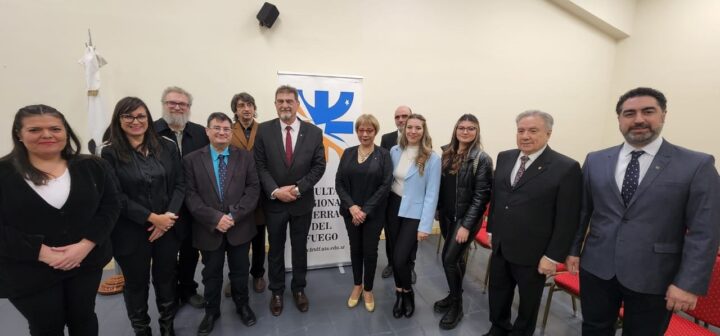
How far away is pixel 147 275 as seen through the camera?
6.25 ft

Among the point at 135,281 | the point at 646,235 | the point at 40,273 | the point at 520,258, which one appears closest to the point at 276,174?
the point at 135,281

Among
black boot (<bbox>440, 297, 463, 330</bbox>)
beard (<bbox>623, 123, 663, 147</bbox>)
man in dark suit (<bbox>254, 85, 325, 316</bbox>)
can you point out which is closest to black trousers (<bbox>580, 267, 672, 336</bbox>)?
beard (<bbox>623, 123, 663, 147</bbox>)

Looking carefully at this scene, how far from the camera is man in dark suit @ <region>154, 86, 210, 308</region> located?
7.17ft

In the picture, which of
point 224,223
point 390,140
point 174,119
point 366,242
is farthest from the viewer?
point 390,140

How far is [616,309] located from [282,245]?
2.18m

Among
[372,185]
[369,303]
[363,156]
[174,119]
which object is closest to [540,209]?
[372,185]

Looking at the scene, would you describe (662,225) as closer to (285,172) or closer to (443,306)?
(443,306)

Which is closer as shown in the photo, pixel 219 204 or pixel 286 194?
pixel 219 204

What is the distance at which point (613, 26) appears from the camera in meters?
4.38

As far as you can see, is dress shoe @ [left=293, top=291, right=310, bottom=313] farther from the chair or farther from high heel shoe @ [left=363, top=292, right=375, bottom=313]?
the chair

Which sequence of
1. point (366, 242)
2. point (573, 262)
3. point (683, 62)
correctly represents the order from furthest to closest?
point (683, 62) < point (366, 242) < point (573, 262)

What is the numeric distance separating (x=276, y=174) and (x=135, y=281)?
111 centimetres

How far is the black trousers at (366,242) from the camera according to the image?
7.61ft

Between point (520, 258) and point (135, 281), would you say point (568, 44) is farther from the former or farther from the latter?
point (135, 281)
